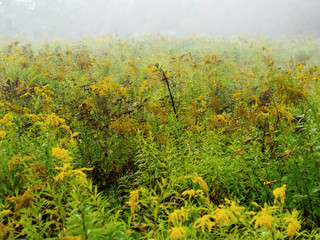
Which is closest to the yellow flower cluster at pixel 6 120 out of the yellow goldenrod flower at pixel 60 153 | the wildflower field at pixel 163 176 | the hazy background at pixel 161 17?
the wildflower field at pixel 163 176

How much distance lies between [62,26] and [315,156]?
103 ft

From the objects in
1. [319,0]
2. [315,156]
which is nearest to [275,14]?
[319,0]

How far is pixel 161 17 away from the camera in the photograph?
105 feet

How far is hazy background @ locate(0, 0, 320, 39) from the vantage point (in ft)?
92.3

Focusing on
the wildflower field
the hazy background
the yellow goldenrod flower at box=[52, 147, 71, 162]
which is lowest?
the wildflower field

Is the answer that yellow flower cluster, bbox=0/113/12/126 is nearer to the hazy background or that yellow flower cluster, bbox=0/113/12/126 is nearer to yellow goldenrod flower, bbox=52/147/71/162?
yellow goldenrod flower, bbox=52/147/71/162

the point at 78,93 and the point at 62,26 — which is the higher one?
the point at 62,26

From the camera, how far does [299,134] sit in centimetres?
210

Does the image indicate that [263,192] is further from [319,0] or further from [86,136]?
[319,0]

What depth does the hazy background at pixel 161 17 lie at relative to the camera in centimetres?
2814

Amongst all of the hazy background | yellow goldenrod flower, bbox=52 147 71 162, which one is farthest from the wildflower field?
the hazy background

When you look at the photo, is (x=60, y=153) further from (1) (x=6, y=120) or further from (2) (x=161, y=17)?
(2) (x=161, y=17)

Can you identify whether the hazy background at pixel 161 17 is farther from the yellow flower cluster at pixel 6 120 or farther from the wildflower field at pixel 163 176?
the yellow flower cluster at pixel 6 120

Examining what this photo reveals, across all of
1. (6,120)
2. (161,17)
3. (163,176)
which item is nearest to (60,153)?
(163,176)
